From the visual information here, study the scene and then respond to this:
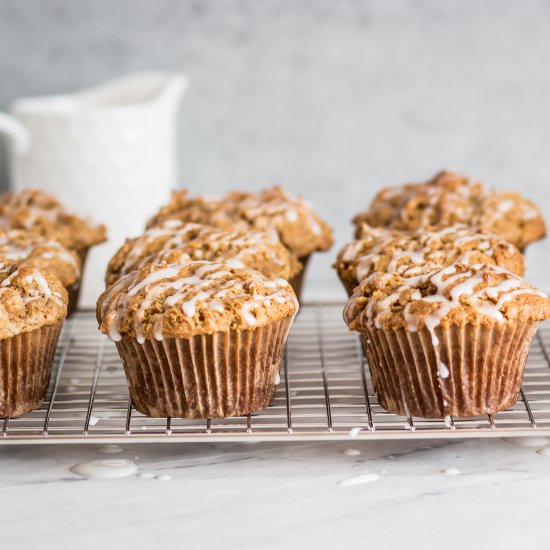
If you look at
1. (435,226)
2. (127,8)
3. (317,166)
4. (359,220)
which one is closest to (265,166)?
(317,166)

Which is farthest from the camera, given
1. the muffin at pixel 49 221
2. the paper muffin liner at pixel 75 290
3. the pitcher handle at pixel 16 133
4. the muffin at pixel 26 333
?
the pitcher handle at pixel 16 133

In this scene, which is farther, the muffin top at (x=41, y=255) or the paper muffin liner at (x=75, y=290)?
the paper muffin liner at (x=75, y=290)

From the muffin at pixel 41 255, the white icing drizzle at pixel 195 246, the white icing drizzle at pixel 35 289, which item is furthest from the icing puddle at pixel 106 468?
the muffin at pixel 41 255

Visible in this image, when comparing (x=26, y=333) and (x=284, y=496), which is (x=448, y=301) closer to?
(x=284, y=496)

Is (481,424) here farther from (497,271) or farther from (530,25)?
(530,25)

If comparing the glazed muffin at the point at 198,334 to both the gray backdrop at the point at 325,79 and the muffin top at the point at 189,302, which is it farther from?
the gray backdrop at the point at 325,79
